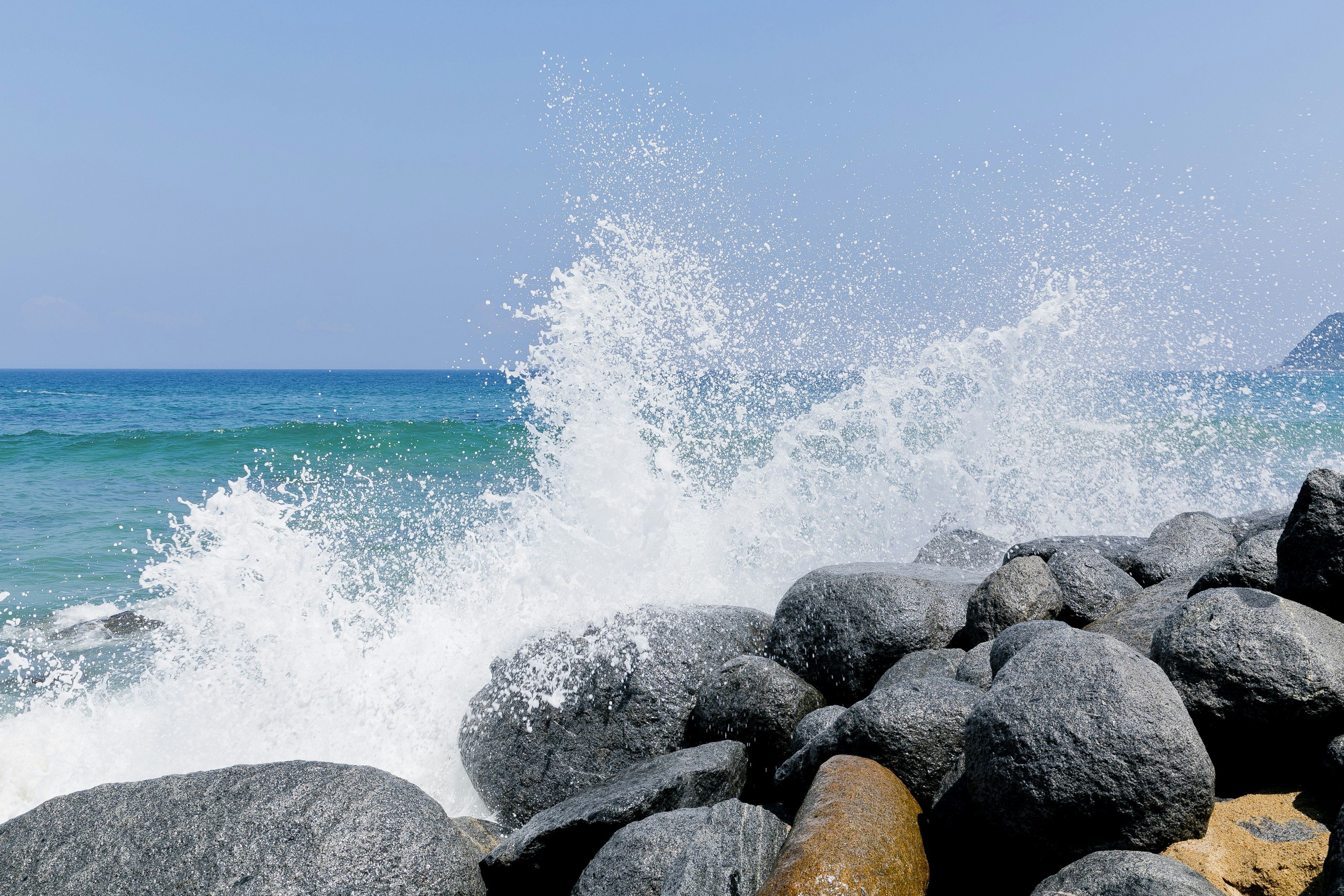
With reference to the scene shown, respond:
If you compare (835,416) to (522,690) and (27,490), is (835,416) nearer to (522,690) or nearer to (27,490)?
(522,690)

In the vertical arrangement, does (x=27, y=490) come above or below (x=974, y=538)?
below

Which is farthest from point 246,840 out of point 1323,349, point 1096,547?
point 1323,349

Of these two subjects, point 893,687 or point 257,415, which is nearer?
point 893,687

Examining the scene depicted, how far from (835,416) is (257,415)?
80.9 feet

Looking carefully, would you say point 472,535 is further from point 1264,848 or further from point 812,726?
point 1264,848

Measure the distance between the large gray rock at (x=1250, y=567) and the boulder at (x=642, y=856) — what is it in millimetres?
2023

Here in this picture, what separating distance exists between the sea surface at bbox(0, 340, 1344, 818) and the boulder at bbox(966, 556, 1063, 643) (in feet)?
6.18

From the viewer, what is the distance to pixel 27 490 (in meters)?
12.7

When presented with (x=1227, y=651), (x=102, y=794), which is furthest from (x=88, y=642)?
(x=1227, y=651)

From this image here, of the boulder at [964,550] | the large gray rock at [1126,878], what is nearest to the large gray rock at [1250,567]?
the large gray rock at [1126,878]

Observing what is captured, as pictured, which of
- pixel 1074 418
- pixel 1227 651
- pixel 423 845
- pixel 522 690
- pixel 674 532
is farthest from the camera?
pixel 1074 418

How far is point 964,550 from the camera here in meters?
6.32

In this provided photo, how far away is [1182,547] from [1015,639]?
99.2 inches

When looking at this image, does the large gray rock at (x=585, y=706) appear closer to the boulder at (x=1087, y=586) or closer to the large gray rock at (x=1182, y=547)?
the boulder at (x=1087, y=586)
